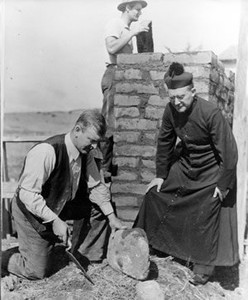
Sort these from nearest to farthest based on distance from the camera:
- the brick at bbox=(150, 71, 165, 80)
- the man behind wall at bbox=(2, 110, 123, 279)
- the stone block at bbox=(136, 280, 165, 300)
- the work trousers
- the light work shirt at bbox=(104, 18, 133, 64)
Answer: the stone block at bbox=(136, 280, 165, 300), the man behind wall at bbox=(2, 110, 123, 279), the work trousers, the brick at bbox=(150, 71, 165, 80), the light work shirt at bbox=(104, 18, 133, 64)

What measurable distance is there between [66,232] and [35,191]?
0.44 meters

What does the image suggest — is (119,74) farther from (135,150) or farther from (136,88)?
(135,150)

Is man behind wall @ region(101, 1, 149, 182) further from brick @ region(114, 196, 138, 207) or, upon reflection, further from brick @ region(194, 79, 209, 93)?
brick @ region(194, 79, 209, 93)

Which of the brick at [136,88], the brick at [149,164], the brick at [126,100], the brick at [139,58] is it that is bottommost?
the brick at [149,164]

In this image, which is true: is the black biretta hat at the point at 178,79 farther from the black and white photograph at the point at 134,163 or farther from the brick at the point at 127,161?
the brick at the point at 127,161

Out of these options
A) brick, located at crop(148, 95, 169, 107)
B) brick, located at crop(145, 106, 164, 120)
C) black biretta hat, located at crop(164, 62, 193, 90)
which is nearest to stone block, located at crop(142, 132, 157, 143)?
brick, located at crop(145, 106, 164, 120)

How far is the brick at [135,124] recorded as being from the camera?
4668mm

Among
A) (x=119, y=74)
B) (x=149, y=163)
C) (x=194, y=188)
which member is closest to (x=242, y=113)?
(x=194, y=188)

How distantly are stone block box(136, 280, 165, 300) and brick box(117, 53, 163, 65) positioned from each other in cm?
242

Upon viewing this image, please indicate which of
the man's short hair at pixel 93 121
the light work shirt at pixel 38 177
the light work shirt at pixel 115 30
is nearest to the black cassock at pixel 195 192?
the man's short hair at pixel 93 121

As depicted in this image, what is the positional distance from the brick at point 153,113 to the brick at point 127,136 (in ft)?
0.78

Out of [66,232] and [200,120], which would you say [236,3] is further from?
[66,232]

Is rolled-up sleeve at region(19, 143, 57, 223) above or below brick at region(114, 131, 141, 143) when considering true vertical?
below

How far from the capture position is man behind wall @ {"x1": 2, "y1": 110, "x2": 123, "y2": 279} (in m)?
3.49
